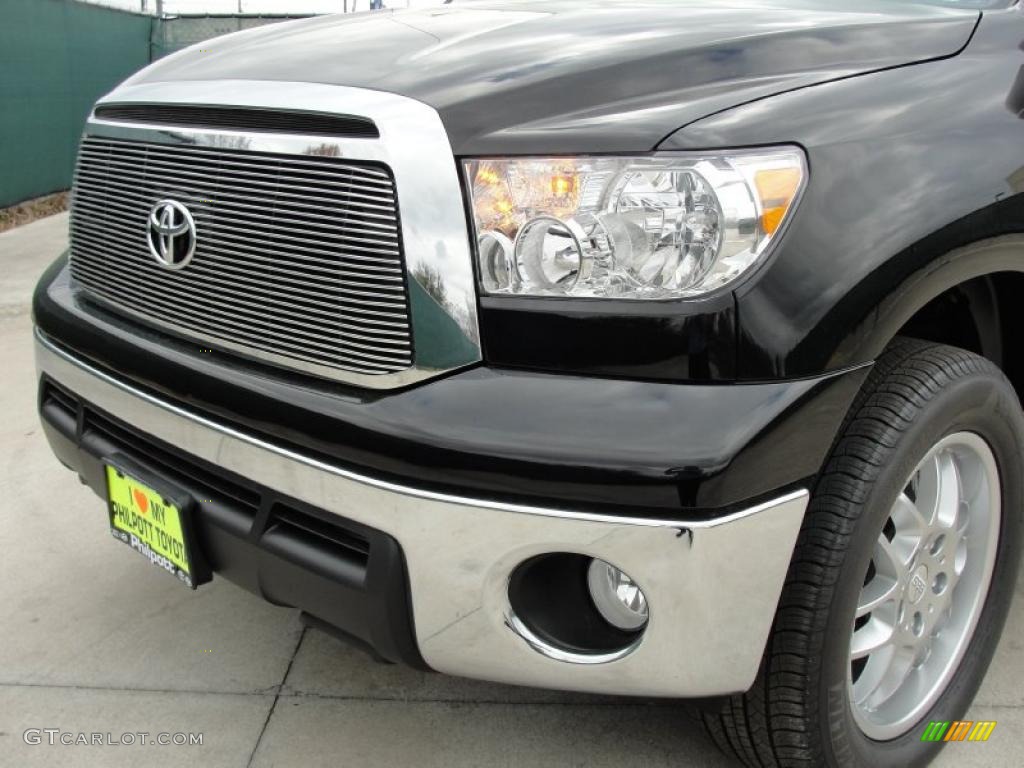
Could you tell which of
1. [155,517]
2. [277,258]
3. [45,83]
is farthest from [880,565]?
[45,83]

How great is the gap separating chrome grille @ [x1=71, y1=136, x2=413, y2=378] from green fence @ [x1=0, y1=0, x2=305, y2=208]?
8.28 meters

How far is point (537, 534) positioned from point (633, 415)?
0.24m

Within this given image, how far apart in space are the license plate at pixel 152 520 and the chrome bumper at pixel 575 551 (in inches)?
12.2

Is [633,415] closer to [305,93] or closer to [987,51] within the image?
[305,93]

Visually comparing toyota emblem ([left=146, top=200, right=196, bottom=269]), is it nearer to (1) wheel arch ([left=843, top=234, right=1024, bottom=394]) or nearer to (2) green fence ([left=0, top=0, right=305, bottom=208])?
(1) wheel arch ([left=843, top=234, right=1024, bottom=394])

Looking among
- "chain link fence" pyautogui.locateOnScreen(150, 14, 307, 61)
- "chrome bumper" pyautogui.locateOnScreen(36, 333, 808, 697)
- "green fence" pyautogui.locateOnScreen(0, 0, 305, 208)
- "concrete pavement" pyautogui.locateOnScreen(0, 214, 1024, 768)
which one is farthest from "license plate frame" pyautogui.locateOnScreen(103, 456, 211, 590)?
"chain link fence" pyautogui.locateOnScreen(150, 14, 307, 61)

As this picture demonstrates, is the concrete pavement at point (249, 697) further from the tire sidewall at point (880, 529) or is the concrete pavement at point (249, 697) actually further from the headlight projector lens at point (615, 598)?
the headlight projector lens at point (615, 598)

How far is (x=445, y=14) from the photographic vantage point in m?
2.48

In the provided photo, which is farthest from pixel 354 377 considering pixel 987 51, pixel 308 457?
pixel 987 51

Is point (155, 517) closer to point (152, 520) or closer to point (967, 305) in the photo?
point (152, 520)

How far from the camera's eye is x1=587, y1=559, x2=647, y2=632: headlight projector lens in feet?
5.56

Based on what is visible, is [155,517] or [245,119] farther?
[155,517]

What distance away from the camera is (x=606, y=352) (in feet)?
5.13

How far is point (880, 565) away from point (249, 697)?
1489 mm
